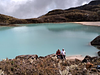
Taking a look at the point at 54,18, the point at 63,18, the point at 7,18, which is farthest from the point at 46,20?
the point at 7,18

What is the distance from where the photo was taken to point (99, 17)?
264 feet

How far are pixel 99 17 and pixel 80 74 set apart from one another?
86.4m

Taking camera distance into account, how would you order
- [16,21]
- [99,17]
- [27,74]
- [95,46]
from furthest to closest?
[16,21]
[99,17]
[95,46]
[27,74]

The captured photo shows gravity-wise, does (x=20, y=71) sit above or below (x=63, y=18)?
below

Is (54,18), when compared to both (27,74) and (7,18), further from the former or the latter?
(27,74)

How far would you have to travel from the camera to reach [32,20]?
3516 inches

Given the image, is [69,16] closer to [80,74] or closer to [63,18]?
[63,18]

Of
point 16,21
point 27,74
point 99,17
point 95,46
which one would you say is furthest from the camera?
point 16,21

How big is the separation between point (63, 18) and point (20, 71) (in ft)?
294

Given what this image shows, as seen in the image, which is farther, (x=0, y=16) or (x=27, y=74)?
(x=0, y=16)

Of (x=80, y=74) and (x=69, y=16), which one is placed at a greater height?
(x=69, y=16)

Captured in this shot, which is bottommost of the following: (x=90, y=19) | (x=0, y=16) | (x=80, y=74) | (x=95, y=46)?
(x=95, y=46)

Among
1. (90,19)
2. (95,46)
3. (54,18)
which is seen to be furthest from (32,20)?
(95,46)

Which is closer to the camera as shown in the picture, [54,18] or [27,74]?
[27,74]
